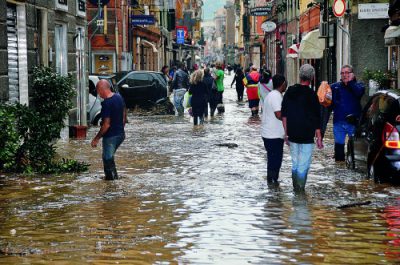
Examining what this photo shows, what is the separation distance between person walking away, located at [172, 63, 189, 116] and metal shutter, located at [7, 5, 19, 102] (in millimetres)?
14681

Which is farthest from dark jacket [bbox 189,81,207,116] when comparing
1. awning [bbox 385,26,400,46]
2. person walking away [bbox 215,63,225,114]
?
person walking away [bbox 215,63,225,114]

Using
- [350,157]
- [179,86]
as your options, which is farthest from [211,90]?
[350,157]

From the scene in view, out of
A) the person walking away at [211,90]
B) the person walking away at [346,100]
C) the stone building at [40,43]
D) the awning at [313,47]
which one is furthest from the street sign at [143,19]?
the person walking away at [346,100]

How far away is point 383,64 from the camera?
32.8 metres

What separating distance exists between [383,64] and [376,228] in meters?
23.7

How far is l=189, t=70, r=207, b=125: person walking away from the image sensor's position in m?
27.5

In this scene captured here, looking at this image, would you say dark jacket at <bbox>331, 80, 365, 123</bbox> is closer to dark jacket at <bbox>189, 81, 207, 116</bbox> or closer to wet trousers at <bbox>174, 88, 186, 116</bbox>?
dark jacket at <bbox>189, 81, 207, 116</bbox>

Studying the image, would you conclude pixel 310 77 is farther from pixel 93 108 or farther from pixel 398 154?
pixel 93 108

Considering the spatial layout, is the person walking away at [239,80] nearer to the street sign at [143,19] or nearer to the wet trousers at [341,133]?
the street sign at [143,19]

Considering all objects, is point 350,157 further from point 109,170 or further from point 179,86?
point 179,86

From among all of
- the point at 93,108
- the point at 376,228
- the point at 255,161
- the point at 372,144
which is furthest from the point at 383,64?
the point at 376,228

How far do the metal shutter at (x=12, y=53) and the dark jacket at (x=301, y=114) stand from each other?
21.9ft

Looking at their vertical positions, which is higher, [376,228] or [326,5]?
[326,5]

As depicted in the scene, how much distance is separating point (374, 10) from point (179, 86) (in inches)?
328
